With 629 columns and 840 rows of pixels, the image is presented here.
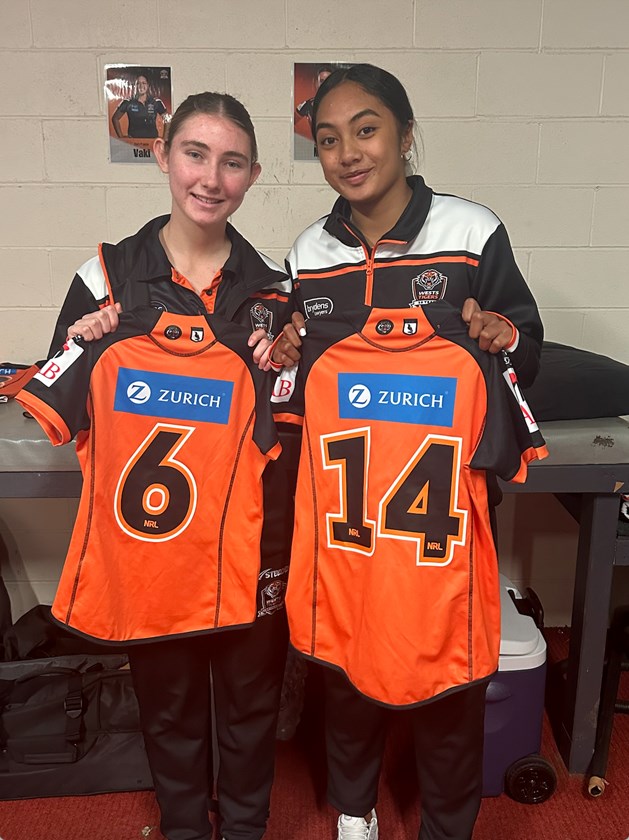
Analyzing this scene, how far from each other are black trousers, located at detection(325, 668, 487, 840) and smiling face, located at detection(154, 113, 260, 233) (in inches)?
34.7

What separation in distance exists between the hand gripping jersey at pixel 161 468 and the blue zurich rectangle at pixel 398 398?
146 mm

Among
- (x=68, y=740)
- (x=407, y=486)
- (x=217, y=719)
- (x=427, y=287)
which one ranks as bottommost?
(x=68, y=740)

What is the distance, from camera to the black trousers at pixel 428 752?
127cm

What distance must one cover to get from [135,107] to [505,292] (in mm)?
1310

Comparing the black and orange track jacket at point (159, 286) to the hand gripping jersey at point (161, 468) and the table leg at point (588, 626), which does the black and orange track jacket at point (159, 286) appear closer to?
the hand gripping jersey at point (161, 468)

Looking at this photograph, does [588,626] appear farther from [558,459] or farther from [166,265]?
[166,265]

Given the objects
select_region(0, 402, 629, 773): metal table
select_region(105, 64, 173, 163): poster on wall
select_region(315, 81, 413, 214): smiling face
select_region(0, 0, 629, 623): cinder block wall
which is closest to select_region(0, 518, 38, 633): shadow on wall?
select_region(0, 0, 629, 623): cinder block wall

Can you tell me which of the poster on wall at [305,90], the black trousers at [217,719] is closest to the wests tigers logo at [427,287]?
the black trousers at [217,719]

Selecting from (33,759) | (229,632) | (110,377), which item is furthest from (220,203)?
(33,759)

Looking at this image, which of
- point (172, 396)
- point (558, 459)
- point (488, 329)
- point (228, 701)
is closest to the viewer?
point (488, 329)

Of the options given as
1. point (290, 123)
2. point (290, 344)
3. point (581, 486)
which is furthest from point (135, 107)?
point (581, 486)

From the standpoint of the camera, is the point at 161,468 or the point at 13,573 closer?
the point at 161,468

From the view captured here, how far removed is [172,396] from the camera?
1.22 metres

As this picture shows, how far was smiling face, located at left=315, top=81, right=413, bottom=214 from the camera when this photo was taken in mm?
1179
